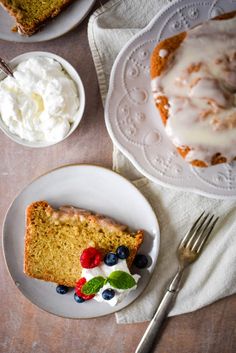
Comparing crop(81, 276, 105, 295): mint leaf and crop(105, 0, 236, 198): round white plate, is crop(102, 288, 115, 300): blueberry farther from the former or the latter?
crop(105, 0, 236, 198): round white plate

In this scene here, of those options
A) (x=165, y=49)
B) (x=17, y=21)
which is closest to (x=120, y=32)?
(x=165, y=49)

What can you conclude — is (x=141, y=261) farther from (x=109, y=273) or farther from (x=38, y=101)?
(x=38, y=101)

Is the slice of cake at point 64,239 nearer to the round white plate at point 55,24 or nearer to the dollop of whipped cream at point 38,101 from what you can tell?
the dollop of whipped cream at point 38,101

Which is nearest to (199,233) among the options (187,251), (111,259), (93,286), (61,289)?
(187,251)

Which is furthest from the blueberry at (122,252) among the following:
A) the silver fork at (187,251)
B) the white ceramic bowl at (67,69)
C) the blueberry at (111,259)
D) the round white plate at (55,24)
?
the round white plate at (55,24)

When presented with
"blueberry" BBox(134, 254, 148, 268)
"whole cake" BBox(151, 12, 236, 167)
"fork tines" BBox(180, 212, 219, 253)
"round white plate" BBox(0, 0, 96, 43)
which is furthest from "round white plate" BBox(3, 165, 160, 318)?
"round white plate" BBox(0, 0, 96, 43)

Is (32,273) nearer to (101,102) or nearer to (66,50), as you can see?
(101,102)
